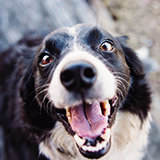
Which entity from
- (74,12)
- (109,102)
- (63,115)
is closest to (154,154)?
(109,102)

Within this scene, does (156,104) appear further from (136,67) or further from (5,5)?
(5,5)

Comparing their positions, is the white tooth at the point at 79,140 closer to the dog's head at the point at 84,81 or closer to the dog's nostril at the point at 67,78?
the dog's head at the point at 84,81

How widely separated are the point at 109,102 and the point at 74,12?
10.9 ft

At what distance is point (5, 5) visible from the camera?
4082mm

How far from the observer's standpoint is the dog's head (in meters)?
1.27

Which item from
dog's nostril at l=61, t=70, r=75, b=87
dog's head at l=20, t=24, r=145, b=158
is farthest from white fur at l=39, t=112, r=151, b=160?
dog's nostril at l=61, t=70, r=75, b=87

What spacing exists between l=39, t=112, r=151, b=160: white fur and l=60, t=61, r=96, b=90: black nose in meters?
0.88

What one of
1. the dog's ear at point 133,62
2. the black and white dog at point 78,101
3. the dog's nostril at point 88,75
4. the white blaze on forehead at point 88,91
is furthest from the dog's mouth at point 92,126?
the dog's ear at point 133,62

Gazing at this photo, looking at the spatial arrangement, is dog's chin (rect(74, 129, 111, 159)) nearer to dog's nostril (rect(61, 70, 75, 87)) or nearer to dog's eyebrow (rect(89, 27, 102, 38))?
dog's nostril (rect(61, 70, 75, 87))

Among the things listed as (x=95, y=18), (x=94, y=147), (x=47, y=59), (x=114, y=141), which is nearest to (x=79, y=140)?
(x=94, y=147)

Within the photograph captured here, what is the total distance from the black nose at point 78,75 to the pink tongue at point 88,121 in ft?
1.40

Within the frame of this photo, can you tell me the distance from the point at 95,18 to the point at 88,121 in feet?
11.4

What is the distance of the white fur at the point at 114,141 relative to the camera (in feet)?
6.57

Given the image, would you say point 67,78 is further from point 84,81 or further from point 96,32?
point 96,32
